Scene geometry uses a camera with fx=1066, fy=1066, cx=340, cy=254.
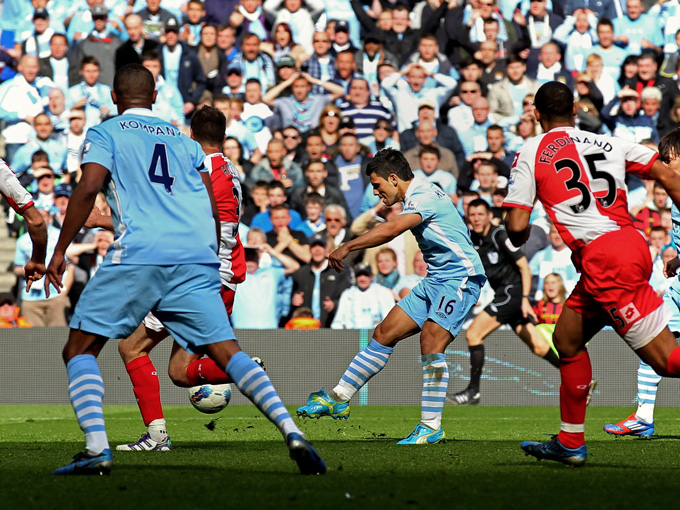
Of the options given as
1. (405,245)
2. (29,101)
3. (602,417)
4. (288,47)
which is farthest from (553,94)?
(29,101)

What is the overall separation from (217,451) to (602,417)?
583 cm

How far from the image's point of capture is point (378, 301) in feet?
46.1

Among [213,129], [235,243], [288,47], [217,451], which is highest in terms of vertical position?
[288,47]

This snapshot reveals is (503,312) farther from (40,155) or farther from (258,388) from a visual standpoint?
(258,388)

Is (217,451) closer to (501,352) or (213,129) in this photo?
(213,129)

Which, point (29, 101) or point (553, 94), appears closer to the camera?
point (553, 94)

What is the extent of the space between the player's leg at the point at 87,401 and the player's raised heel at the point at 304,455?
3.22 feet

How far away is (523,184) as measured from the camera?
6078 millimetres

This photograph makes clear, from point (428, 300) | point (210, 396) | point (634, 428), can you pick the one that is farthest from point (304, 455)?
point (634, 428)

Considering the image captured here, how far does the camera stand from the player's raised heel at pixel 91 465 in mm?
5465

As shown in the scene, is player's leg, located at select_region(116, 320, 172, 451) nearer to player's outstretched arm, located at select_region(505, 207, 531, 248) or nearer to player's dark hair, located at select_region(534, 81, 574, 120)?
player's outstretched arm, located at select_region(505, 207, 531, 248)

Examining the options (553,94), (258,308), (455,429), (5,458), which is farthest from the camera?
(258,308)

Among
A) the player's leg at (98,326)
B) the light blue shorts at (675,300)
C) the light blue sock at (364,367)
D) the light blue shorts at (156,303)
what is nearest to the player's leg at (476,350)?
the light blue shorts at (675,300)

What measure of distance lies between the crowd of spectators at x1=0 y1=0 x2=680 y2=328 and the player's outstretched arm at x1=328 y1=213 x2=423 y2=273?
6301 mm
